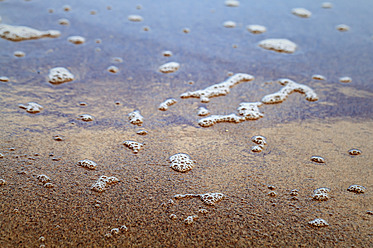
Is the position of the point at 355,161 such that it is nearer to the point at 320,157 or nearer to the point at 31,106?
the point at 320,157

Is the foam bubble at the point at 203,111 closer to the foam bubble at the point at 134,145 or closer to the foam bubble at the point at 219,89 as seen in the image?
the foam bubble at the point at 219,89

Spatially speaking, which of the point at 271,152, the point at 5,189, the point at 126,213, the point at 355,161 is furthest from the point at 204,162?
the point at 5,189

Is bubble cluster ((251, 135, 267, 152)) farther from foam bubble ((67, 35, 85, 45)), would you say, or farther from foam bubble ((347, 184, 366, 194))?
foam bubble ((67, 35, 85, 45))

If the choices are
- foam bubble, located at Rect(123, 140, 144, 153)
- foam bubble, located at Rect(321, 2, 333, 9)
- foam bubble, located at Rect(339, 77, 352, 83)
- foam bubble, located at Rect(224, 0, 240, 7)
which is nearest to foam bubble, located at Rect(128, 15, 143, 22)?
foam bubble, located at Rect(224, 0, 240, 7)

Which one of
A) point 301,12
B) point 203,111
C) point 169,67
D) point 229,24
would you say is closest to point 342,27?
point 301,12

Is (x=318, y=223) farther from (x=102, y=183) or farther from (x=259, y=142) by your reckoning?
(x=102, y=183)
